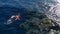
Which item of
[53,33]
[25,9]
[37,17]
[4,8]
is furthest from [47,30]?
[4,8]

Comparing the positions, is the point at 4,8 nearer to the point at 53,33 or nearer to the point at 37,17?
the point at 37,17

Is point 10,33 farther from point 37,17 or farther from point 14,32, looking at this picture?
point 37,17

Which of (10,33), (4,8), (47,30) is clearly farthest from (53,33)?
(4,8)

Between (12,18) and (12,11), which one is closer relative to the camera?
(12,18)

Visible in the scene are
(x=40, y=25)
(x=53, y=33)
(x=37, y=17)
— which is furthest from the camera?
(x=37, y=17)

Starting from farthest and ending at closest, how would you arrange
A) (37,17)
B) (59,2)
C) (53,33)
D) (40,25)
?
1. (59,2)
2. (37,17)
3. (40,25)
4. (53,33)

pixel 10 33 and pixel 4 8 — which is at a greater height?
pixel 4 8

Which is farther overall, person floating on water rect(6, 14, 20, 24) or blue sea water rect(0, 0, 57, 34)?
person floating on water rect(6, 14, 20, 24)

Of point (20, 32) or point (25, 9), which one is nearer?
point (20, 32)

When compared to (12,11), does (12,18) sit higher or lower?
lower

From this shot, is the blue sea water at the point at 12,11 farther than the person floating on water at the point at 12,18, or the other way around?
the person floating on water at the point at 12,18
